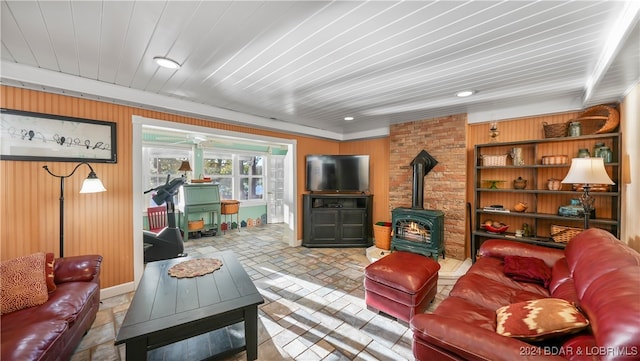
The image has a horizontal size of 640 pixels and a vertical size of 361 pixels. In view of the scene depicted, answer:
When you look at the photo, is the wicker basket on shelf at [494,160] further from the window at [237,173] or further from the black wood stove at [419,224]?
the window at [237,173]

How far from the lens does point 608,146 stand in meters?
2.85

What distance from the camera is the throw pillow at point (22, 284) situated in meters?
1.66

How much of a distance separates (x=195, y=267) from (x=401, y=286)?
199cm

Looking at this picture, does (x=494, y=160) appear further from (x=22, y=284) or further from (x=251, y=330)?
(x=22, y=284)

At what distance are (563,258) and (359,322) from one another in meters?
1.96

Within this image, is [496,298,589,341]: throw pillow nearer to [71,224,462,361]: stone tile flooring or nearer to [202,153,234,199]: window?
[71,224,462,361]: stone tile flooring

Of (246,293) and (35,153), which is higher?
(35,153)

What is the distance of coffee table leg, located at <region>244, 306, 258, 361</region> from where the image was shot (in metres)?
1.83

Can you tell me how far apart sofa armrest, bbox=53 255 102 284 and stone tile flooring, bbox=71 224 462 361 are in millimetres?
506

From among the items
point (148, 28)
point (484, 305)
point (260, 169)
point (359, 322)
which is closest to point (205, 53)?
point (148, 28)

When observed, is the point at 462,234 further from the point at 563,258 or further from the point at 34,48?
the point at 34,48

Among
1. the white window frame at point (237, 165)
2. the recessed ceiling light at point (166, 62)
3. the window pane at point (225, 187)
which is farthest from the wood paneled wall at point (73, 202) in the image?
the window pane at point (225, 187)

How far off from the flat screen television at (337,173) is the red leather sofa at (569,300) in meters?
2.78

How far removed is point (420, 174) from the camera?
3908 mm
